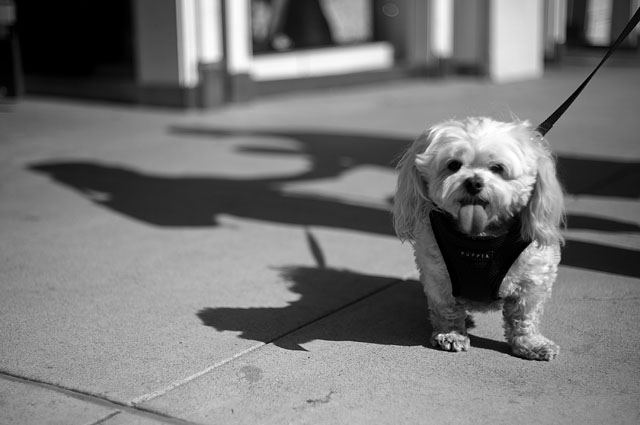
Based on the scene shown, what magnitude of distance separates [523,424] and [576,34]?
50.9 ft

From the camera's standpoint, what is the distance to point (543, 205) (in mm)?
3451

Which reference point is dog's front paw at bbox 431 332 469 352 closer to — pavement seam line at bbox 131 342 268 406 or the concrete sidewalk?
the concrete sidewalk

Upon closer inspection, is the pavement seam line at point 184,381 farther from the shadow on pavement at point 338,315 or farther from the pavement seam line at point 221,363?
the shadow on pavement at point 338,315

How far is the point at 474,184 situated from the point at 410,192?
40cm

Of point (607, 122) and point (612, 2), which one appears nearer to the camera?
point (607, 122)

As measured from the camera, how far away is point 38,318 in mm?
4223

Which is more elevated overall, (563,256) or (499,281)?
(499,281)

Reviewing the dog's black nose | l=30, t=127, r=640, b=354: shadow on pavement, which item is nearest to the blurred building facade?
l=30, t=127, r=640, b=354: shadow on pavement

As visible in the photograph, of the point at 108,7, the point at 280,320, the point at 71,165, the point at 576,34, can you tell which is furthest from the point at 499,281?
the point at 576,34

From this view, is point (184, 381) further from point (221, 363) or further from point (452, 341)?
point (452, 341)

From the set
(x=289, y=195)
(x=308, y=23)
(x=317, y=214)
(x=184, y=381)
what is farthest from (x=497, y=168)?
(x=308, y=23)

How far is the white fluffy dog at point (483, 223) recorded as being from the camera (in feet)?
11.0

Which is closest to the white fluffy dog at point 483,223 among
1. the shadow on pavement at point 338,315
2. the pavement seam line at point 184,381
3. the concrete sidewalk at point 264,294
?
the concrete sidewalk at point 264,294

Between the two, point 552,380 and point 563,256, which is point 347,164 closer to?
point 563,256
